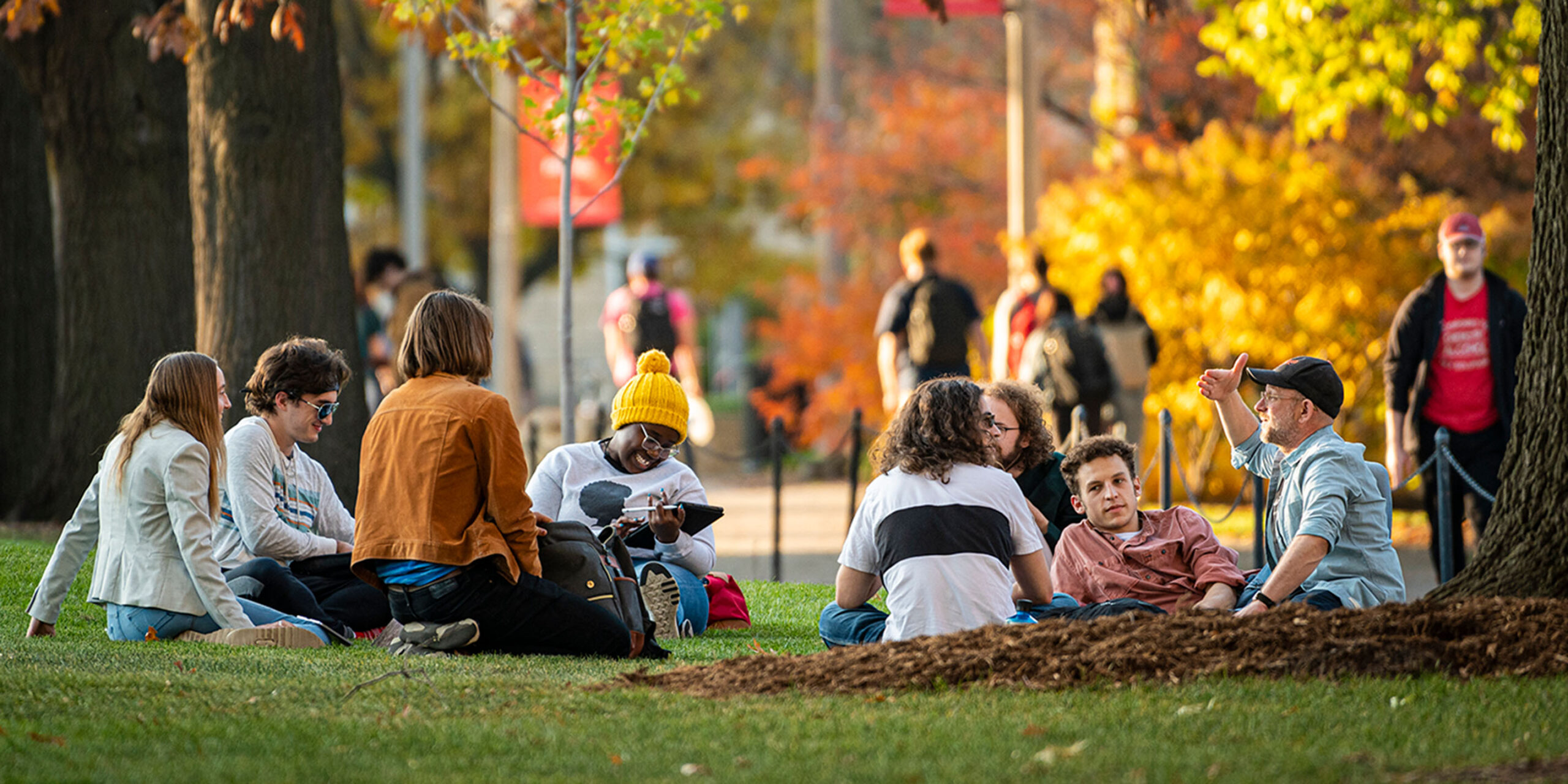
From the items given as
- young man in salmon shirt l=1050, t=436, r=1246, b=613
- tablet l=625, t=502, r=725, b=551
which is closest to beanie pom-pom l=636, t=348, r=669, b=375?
tablet l=625, t=502, r=725, b=551

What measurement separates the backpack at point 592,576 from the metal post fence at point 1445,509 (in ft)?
14.3

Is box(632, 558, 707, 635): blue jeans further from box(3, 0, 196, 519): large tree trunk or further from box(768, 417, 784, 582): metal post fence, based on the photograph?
box(3, 0, 196, 519): large tree trunk

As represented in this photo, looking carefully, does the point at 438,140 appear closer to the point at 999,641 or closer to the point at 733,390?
the point at 733,390

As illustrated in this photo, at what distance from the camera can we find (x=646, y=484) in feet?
24.2

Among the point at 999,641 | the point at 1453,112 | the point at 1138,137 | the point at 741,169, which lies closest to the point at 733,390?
the point at 741,169

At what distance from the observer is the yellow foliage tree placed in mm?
15273

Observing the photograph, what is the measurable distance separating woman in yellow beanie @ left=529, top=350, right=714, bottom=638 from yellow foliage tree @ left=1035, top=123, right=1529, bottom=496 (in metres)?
8.89

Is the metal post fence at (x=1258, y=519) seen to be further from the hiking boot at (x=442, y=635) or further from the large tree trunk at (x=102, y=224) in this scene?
the large tree trunk at (x=102, y=224)

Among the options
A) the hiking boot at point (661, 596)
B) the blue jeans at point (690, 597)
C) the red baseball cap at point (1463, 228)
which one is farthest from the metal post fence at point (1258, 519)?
the hiking boot at point (661, 596)

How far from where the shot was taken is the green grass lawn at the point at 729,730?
4180 millimetres

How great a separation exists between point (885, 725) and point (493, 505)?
197 centimetres

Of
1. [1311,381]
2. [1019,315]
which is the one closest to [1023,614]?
[1311,381]

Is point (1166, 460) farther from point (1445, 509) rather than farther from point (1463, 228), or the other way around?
point (1463, 228)

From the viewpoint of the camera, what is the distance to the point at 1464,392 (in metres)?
9.09
